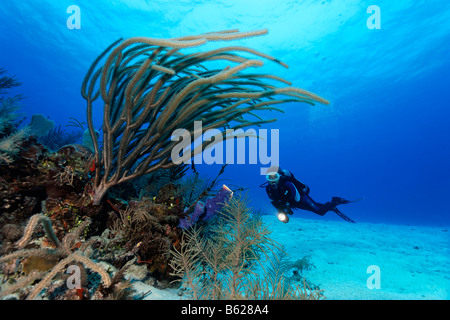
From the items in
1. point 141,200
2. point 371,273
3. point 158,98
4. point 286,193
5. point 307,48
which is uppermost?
point 307,48

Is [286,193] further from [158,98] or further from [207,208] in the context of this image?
[158,98]

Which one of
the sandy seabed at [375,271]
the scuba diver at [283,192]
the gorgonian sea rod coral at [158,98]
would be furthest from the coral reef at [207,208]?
the scuba diver at [283,192]

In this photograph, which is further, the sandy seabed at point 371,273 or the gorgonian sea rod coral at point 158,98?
the sandy seabed at point 371,273

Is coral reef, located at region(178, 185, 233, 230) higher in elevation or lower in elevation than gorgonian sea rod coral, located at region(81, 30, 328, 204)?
lower

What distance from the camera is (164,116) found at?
2439 mm

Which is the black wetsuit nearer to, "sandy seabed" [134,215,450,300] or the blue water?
the blue water

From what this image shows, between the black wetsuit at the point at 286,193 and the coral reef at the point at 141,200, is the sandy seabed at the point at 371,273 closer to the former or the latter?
the coral reef at the point at 141,200

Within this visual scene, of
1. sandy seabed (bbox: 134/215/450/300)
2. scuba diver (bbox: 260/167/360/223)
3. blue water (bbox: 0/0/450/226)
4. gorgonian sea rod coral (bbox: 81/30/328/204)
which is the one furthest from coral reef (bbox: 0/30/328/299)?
scuba diver (bbox: 260/167/360/223)

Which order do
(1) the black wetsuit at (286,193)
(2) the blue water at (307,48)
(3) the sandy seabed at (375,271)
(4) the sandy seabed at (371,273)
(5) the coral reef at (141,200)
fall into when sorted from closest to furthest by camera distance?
(5) the coral reef at (141,200) → (4) the sandy seabed at (371,273) → (3) the sandy seabed at (375,271) → (1) the black wetsuit at (286,193) → (2) the blue water at (307,48)

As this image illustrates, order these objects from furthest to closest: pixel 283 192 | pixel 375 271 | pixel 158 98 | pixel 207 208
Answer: pixel 283 192 < pixel 375 271 < pixel 207 208 < pixel 158 98

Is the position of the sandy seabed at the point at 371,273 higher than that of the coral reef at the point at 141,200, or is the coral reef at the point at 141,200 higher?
the coral reef at the point at 141,200

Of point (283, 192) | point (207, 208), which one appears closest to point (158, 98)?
point (207, 208)
